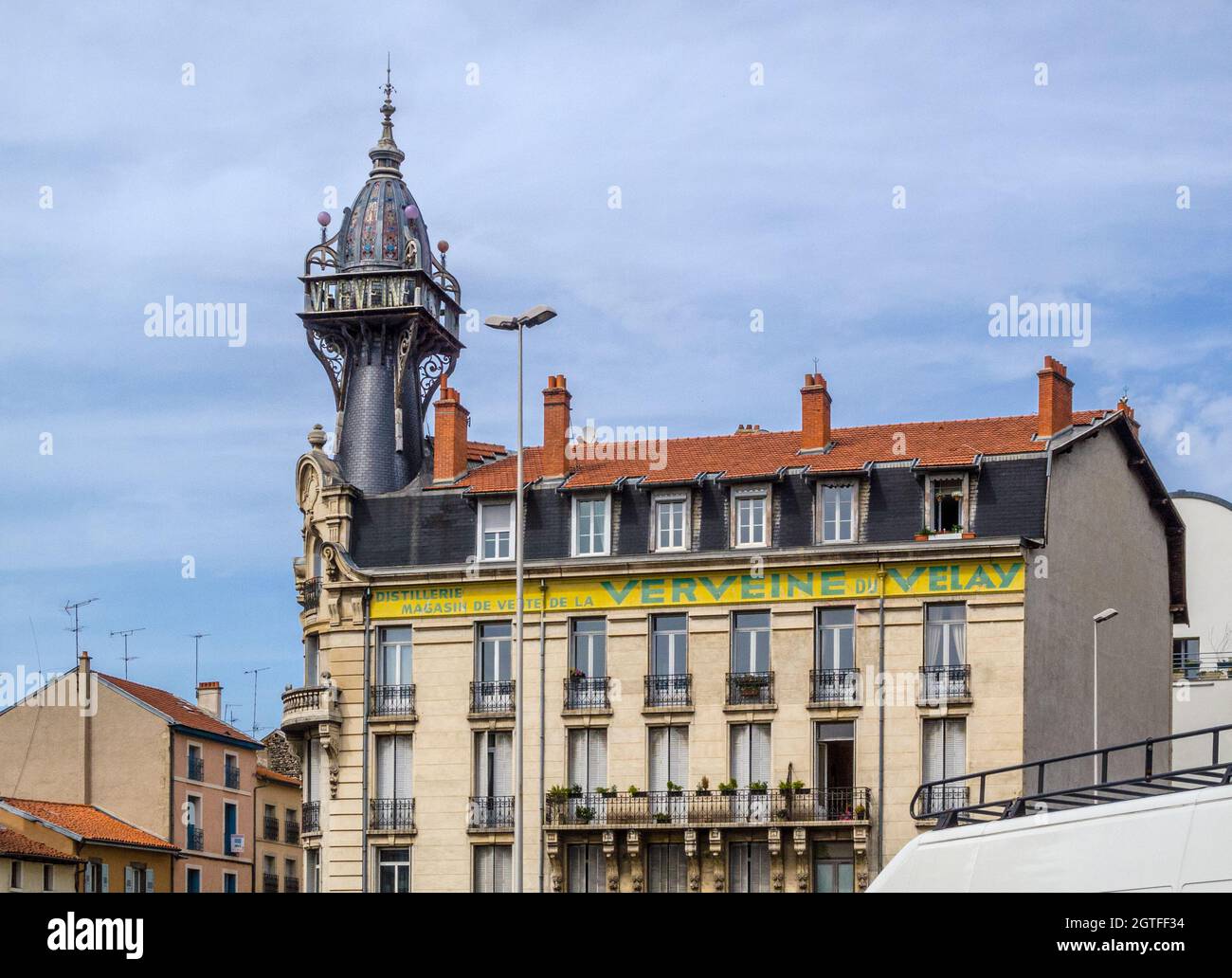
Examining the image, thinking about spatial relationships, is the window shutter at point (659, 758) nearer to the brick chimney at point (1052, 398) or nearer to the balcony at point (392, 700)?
the balcony at point (392, 700)

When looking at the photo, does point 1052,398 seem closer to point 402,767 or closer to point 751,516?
point 751,516

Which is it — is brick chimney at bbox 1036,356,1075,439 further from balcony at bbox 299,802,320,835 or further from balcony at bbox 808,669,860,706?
balcony at bbox 299,802,320,835

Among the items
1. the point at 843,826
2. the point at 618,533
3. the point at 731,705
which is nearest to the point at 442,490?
the point at 618,533

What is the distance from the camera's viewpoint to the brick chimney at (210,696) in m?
91.8

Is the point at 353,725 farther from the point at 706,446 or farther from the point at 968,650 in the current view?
the point at 968,650

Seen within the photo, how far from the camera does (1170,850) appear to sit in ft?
49.0

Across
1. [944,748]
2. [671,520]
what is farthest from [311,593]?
[944,748]

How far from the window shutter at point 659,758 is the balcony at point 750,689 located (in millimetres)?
1952

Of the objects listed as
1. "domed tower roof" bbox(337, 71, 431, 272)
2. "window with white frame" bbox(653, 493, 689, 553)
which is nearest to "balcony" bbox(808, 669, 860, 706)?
"window with white frame" bbox(653, 493, 689, 553)

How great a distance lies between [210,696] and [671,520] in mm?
44560

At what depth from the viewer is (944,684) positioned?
49.3 m

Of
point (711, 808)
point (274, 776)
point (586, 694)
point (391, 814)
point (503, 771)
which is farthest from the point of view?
point (274, 776)

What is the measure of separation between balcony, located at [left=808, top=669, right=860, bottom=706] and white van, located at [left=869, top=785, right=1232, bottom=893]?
3210cm
